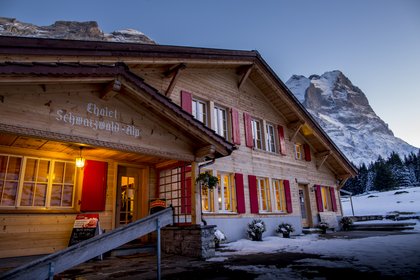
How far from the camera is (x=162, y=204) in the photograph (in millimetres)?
7301

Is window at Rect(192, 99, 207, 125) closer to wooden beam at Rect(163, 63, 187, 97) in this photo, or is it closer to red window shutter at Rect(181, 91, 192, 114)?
red window shutter at Rect(181, 91, 192, 114)

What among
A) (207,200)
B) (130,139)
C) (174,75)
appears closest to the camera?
(130,139)

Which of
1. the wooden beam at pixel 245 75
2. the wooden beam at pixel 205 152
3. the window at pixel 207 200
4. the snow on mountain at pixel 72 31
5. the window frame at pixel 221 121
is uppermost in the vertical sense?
the snow on mountain at pixel 72 31

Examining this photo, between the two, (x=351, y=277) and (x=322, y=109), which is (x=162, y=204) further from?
(x=322, y=109)

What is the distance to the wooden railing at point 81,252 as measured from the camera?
2.34 meters

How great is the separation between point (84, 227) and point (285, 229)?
8.28 m

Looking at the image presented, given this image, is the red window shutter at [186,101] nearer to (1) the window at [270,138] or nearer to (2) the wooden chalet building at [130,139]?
(2) the wooden chalet building at [130,139]

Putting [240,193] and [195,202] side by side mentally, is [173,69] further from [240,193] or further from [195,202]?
[240,193]

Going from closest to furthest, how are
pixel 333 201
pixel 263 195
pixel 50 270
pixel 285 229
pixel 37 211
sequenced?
pixel 50 270
pixel 37 211
pixel 285 229
pixel 263 195
pixel 333 201

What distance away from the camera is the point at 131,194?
27.6 feet

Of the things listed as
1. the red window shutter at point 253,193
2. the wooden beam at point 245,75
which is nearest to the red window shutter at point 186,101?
the wooden beam at point 245,75

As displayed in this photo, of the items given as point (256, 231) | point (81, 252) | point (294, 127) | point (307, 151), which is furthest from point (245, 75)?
point (81, 252)

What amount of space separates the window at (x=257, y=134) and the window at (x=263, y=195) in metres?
1.64

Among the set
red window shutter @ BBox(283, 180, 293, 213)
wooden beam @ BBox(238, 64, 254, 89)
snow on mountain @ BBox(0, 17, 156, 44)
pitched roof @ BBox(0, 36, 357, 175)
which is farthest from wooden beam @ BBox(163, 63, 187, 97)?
snow on mountain @ BBox(0, 17, 156, 44)
